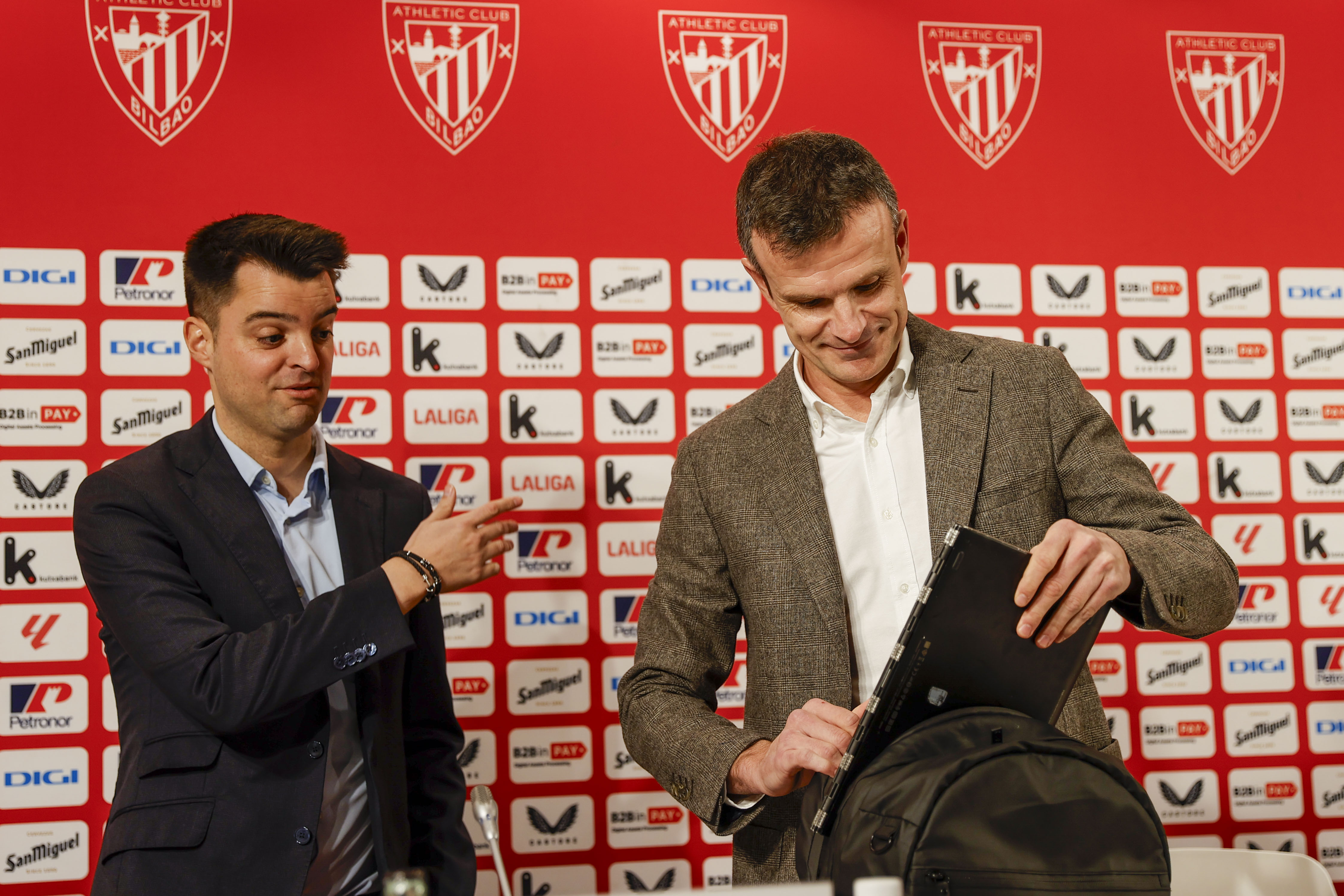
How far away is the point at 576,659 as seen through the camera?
256cm

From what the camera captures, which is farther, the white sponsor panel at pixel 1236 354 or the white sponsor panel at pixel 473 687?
the white sponsor panel at pixel 1236 354

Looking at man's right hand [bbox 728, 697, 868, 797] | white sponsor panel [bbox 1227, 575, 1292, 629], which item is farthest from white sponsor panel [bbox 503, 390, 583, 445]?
white sponsor panel [bbox 1227, 575, 1292, 629]

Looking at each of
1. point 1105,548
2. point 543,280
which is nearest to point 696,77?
point 543,280

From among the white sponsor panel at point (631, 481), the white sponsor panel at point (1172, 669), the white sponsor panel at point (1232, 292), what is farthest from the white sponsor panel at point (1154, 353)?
the white sponsor panel at point (631, 481)

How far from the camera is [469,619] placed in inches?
99.4

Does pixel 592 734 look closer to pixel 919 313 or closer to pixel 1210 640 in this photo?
pixel 919 313

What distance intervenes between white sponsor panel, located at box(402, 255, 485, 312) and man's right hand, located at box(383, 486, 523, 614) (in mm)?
880

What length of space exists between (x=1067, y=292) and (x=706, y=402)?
1.05 m

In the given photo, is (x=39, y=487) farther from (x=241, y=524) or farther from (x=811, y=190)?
(x=811, y=190)

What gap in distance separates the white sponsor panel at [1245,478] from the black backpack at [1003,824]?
7.03 feet

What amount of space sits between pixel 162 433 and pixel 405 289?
2.18ft

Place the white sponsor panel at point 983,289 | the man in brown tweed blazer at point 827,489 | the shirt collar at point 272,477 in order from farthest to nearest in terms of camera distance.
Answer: the white sponsor panel at point 983,289, the shirt collar at point 272,477, the man in brown tweed blazer at point 827,489

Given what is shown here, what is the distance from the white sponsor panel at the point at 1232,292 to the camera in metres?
2.87

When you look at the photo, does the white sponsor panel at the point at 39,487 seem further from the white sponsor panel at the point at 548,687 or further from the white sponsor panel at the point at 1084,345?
the white sponsor panel at the point at 1084,345
